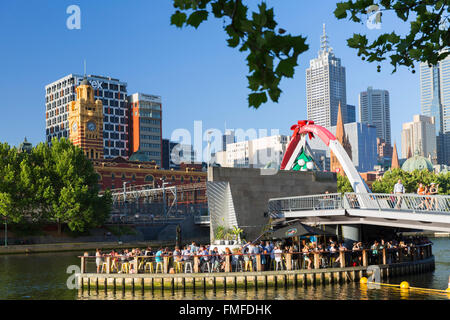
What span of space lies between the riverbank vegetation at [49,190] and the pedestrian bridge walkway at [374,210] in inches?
1507

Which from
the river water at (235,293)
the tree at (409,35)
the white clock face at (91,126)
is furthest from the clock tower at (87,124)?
the tree at (409,35)

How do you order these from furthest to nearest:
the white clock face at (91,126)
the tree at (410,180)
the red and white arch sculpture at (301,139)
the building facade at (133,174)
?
the white clock face at (91,126) → the building facade at (133,174) → the tree at (410,180) → the red and white arch sculpture at (301,139)

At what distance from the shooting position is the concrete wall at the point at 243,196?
51.1 meters

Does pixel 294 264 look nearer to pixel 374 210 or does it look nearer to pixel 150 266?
pixel 374 210

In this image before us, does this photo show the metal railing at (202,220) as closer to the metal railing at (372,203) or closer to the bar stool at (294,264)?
the metal railing at (372,203)

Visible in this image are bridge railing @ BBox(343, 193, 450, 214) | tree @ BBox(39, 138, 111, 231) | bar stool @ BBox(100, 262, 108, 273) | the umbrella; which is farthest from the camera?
tree @ BBox(39, 138, 111, 231)

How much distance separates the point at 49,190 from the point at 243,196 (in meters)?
38.9

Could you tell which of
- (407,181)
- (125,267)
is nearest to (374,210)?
(125,267)

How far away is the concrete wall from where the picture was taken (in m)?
51.1

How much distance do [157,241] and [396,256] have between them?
48.9m

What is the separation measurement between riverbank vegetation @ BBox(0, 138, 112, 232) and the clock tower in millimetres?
81832

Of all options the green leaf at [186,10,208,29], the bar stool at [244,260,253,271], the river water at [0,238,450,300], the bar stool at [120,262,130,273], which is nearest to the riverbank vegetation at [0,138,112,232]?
the river water at [0,238,450,300]

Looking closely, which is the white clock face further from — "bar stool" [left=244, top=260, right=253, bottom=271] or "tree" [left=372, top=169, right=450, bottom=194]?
"bar stool" [left=244, top=260, right=253, bottom=271]
